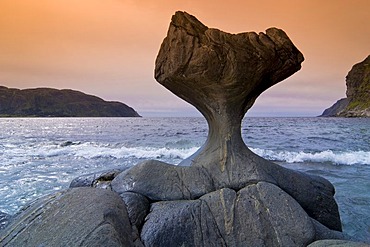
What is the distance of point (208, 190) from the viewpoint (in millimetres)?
5285

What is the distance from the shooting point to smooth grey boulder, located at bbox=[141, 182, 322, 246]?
4.28 meters

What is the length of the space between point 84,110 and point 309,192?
659 ft

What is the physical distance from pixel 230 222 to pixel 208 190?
896mm

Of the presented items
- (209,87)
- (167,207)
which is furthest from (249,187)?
(209,87)

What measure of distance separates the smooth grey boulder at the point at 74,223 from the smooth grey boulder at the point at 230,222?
0.63m

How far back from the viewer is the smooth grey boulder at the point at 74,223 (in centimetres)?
312

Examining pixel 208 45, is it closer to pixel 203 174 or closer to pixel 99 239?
pixel 203 174

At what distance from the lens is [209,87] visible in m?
5.96

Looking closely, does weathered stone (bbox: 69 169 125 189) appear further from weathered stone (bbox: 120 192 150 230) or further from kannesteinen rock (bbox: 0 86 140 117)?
kannesteinen rock (bbox: 0 86 140 117)

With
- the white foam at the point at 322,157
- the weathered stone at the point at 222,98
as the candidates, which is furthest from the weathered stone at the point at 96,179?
the white foam at the point at 322,157

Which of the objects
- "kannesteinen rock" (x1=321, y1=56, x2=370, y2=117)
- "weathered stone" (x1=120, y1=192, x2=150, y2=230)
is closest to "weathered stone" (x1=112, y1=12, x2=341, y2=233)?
"weathered stone" (x1=120, y1=192, x2=150, y2=230)

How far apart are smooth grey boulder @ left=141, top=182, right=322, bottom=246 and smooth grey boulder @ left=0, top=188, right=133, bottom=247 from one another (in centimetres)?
63

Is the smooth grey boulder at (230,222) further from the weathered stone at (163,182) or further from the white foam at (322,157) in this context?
the white foam at (322,157)

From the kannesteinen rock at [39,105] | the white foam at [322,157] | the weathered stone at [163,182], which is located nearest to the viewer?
the weathered stone at [163,182]
